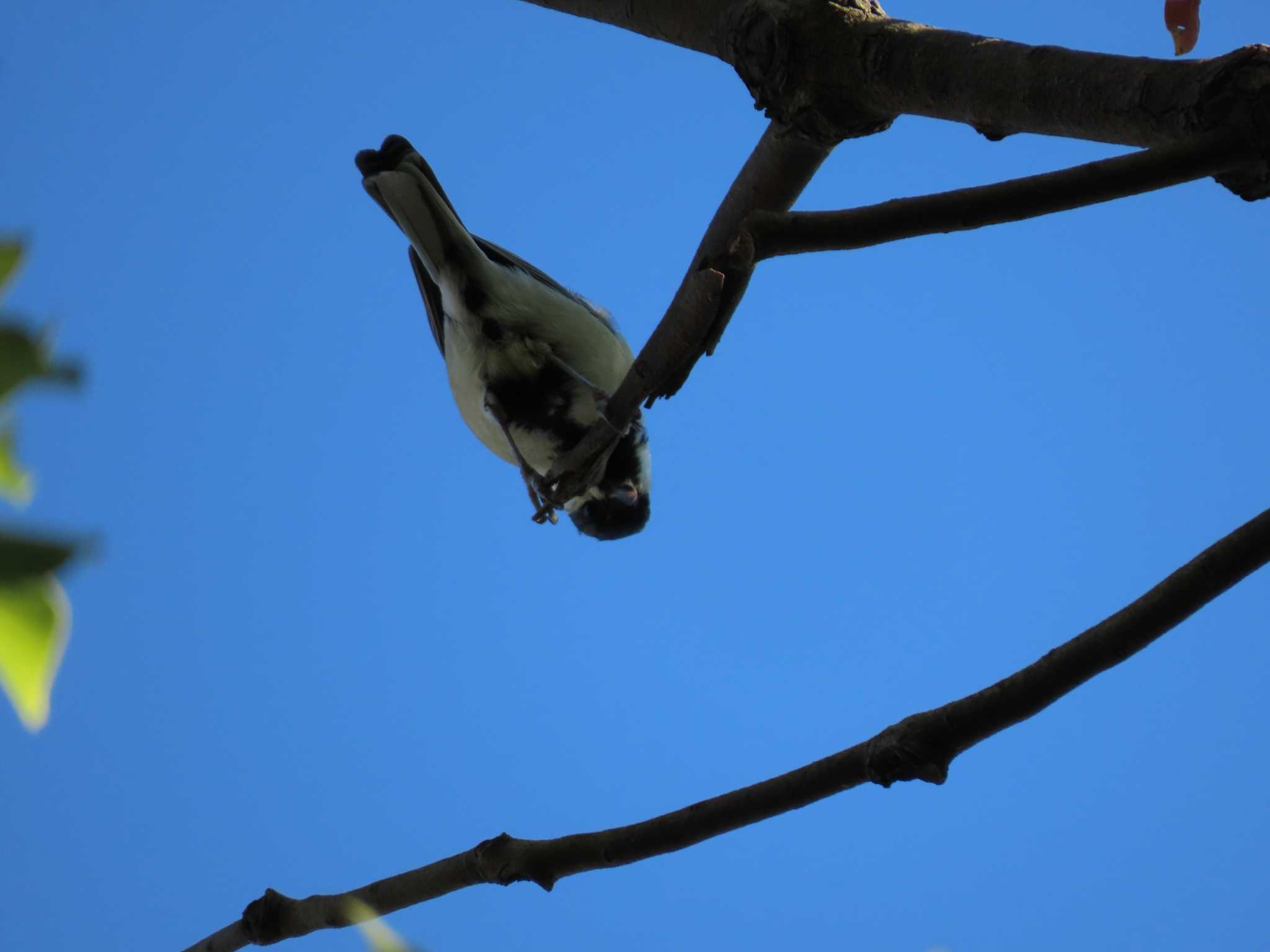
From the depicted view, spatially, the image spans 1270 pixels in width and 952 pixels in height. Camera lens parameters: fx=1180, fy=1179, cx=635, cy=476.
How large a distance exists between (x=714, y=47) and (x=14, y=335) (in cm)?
168

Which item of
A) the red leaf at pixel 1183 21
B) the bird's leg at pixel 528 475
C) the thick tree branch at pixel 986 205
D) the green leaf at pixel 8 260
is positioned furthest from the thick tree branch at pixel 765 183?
the green leaf at pixel 8 260

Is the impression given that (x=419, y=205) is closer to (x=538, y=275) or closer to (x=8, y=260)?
(x=538, y=275)

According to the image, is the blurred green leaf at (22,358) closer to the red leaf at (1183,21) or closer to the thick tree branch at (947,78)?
the thick tree branch at (947,78)

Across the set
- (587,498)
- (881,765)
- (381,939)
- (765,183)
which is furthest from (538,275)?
(381,939)

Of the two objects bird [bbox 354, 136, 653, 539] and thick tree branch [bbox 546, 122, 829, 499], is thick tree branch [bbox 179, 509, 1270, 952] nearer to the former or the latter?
thick tree branch [bbox 546, 122, 829, 499]

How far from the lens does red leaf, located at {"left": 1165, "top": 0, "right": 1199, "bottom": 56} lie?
1.43 meters

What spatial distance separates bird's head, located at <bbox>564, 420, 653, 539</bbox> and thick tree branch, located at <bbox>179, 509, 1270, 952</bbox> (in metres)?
2.07

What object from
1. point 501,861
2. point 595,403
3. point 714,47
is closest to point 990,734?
point 501,861

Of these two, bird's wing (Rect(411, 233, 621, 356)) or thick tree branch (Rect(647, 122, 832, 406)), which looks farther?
bird's wing (Rect(411, 233, 621, 356))

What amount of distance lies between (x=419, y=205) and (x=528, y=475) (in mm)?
777

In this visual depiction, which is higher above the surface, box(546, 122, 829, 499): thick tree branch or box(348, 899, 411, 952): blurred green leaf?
box(546, 122, 829, 499): thick tree branch

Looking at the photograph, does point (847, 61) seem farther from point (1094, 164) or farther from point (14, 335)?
point (14, 335)

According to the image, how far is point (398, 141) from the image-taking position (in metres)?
3.04

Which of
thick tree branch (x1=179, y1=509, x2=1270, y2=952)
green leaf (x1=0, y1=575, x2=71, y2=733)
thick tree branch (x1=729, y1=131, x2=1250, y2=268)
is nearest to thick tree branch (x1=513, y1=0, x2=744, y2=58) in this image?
thick tree branch (x1=729, y1=131, x2=1250, y2=268)
